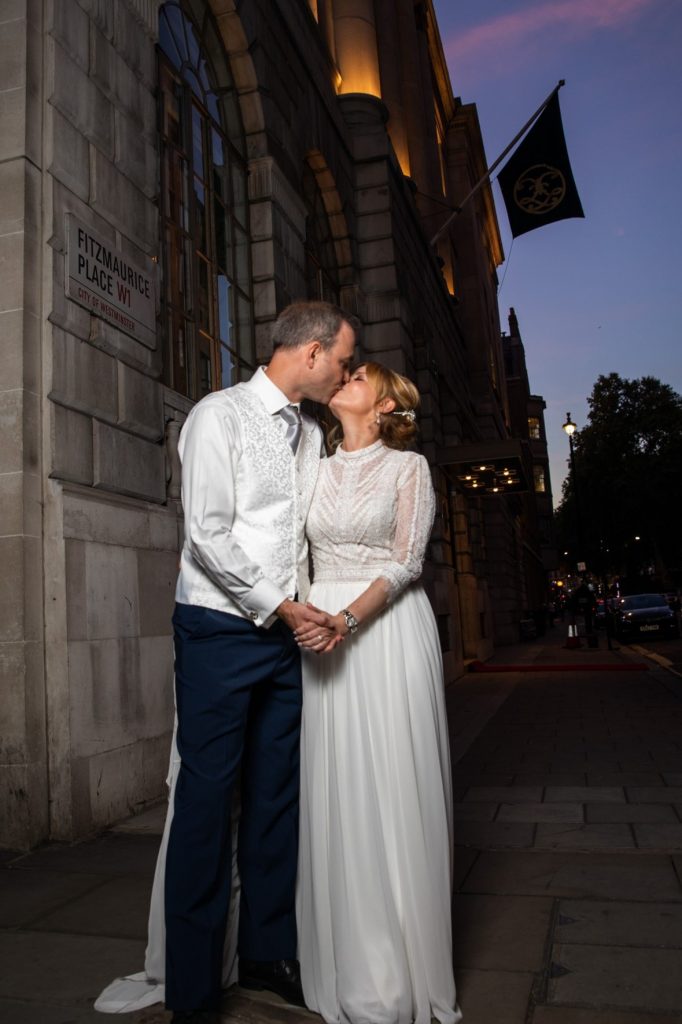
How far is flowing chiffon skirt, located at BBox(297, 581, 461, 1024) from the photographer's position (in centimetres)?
256

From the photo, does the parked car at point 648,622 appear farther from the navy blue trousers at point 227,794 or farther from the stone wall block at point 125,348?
the navy blue trousers at point 227,794

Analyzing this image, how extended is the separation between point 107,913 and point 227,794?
143cm

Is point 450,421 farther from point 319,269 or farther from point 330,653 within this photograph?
point 330,653

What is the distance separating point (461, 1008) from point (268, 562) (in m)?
1.58

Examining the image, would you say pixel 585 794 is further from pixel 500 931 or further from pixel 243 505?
pixel 243 505

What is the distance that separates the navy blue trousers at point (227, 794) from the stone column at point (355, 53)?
1619cm

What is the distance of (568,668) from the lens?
17375 mm

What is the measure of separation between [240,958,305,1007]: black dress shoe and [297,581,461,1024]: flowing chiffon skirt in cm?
7

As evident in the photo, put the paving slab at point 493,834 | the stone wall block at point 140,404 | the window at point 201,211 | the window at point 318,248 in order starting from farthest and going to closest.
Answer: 1. the window at point 318,248
2. the window at point 201,211
3. the stone wall block at point 140,404
4. the paving slab at point 493,834

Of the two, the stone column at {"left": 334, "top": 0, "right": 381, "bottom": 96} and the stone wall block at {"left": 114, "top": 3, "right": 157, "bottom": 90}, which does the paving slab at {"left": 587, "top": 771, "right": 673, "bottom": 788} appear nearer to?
the stone wall block at {"left": 114, "top": 3, "right": 157, "bottom": 90}

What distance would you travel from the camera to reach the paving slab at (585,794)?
18.5ft

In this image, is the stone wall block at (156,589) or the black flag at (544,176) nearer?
the stone wall block at (156,589)

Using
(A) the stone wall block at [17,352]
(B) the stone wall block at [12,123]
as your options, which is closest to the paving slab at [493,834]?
(A) the stone wall block at [17,352]

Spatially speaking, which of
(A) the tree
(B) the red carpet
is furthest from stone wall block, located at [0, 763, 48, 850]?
(A) the tree
